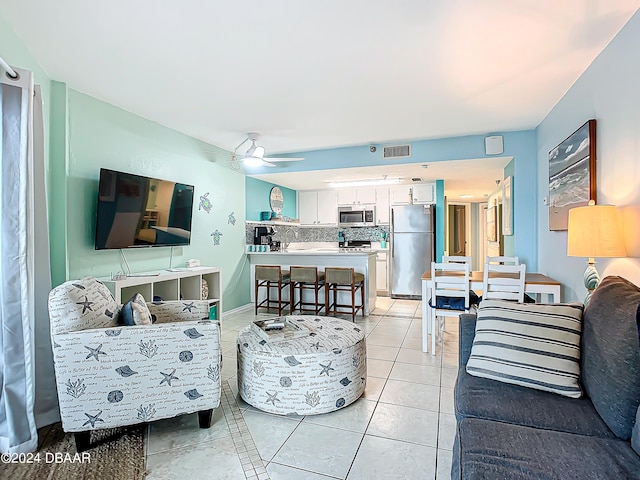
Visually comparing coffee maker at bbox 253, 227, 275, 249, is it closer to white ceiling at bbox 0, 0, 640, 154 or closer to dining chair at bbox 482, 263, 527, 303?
white ceiling at bbox 0, 0, 640, 154

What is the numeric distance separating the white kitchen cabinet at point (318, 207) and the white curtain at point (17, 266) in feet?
18.4

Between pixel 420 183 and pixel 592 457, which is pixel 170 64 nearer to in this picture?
pixel 592 457

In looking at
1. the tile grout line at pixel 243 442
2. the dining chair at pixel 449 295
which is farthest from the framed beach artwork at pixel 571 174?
the tile grout line at pixel 243 442

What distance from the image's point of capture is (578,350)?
1720 millimetres

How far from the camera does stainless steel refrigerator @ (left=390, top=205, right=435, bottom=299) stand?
642 centimetres

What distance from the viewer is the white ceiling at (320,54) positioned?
79.5 inches

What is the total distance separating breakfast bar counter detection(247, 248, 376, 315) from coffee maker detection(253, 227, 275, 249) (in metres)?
0.30

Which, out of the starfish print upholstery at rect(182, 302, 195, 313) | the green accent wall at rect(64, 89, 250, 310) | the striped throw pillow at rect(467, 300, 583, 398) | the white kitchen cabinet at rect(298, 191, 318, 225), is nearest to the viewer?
the striped throw pillow at rect(467, 300, 583, 398)

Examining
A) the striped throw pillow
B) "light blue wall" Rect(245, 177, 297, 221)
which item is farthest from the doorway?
the striped throw pillow

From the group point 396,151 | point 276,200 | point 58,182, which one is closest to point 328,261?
point 396,151

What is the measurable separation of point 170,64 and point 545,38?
2.56 metres

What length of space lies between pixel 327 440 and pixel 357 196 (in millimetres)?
5542

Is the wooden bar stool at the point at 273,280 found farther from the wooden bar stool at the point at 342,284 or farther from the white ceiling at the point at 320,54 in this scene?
the white ceiling at the point at 320,54

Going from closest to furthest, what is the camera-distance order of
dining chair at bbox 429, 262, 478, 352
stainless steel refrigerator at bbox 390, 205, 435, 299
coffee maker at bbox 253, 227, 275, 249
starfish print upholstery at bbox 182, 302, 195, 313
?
starfish print upholstery at bbox 182, 302, 195, 313 < dining chair at bbox 429, 262, 478, 352 < coffee maker at bbox 253, 227, 275, 249 < stainless steel refrigerator at bbox 390, 205, 435, 299
